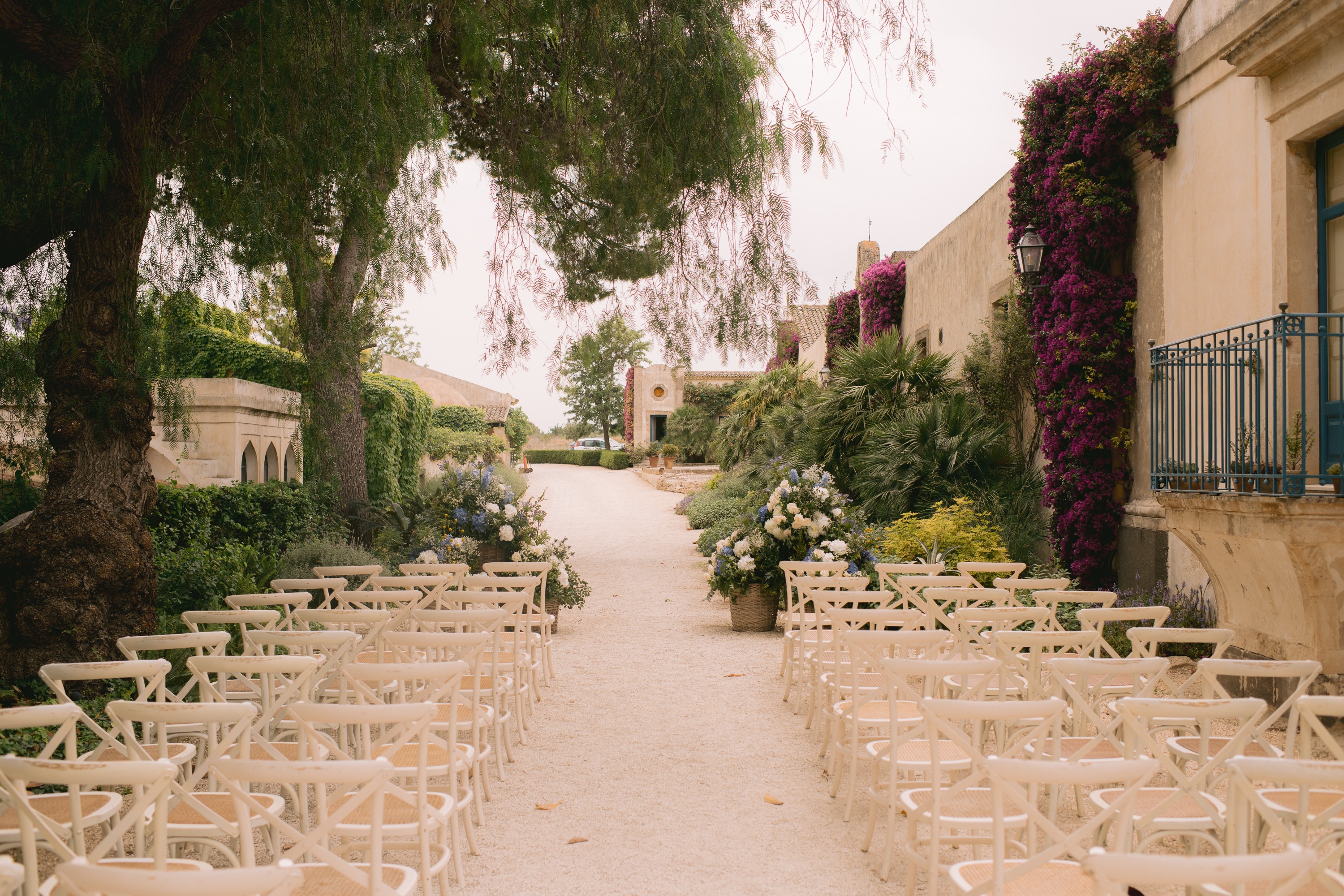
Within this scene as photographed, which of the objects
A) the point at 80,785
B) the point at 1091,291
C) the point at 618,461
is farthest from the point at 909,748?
the point at 618,461

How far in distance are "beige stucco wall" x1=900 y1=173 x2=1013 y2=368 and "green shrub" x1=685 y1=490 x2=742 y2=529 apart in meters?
4.51

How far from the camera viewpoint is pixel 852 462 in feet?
41.2

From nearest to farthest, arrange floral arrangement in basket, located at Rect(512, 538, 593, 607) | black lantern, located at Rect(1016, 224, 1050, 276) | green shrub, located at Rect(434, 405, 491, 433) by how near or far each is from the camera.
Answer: floral arrangement in basket, located at Rect(512, 538, 593, 607)
black lantern, located at Rect(1016, 224, 1050, 276)
green shrub, located at Rect(434, 405, 491, 433)

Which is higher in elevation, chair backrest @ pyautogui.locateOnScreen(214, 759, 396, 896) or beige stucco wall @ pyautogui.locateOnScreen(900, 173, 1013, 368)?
beige stucco wall @ pyautogui.locateOnScreen(900, 173, 1013, 368)

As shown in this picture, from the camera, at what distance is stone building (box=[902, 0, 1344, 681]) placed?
551 centimetres

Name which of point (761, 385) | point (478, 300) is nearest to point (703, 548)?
point (761, 385)

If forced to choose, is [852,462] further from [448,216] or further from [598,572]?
[448,216]

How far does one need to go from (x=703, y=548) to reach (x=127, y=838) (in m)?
11.7

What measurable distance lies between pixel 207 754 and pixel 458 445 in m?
28.4

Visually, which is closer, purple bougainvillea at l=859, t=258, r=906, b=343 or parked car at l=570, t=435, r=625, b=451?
purple bougainvillea at l=859, t=258, r=906, b=343

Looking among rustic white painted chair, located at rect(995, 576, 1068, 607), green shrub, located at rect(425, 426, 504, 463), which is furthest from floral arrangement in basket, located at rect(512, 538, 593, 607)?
green shrub, located at rect(425, 426, 504, 463)

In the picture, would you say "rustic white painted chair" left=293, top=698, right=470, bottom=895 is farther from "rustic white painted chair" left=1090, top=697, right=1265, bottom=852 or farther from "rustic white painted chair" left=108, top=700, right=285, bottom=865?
"rustic white painted chair" left=1090, top=697, right=1265, bottom=852

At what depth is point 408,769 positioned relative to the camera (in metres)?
3.15

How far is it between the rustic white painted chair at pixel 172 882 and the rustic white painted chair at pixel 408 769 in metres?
0.94
